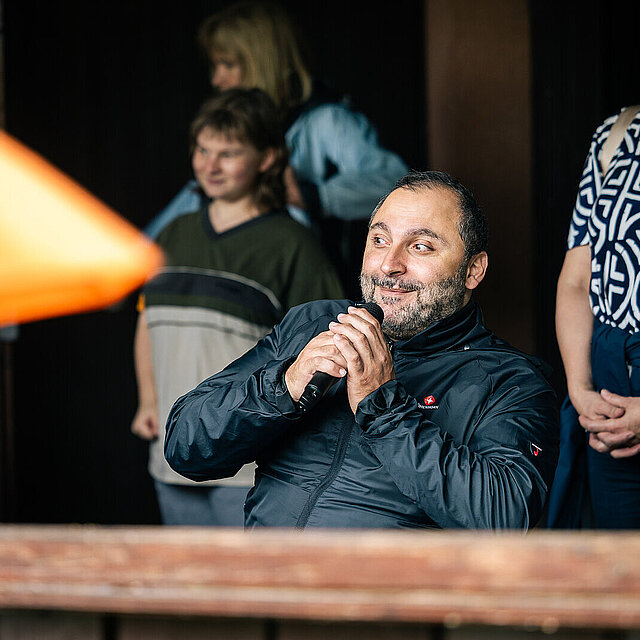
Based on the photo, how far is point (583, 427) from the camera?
81.1 inches

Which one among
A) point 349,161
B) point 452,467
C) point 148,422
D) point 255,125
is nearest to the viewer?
point 452,467

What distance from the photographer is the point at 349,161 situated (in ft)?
10.3

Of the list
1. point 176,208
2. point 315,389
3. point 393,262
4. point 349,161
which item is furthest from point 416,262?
point 176,208

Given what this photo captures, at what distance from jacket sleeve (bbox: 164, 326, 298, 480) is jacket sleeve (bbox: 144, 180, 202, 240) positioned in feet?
4.99

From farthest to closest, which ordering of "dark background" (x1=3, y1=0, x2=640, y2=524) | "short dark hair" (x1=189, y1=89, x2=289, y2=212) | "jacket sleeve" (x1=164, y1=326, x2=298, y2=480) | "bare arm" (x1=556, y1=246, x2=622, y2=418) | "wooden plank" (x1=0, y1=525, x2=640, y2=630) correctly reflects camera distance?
"dark background" (x1=3, y1=0, x2=640, y2=524) < "short dark hair" (x1=189, y1=89, x2=289, y2=212) < "bare arm" (x1=556, y1=246, x2=622, y2=418) < "jacket sleeve" (x1=164, y1=326, x2=298, y2=480) < "wooden plank" (x1=0, y1=525, x2=640, y2=630)

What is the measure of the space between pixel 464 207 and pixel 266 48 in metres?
1.68

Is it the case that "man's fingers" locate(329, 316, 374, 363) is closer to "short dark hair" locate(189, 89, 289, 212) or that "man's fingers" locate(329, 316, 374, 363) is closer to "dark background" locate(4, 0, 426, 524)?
"short dark hair" locate(189, 89, 289, 212)

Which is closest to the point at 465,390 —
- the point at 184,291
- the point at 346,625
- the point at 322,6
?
the point at 346,625

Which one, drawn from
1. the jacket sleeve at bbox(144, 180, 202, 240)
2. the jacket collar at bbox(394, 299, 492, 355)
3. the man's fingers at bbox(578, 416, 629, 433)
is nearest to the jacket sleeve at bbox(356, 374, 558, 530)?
the jacket collar at bbox(394, 299, 492, 355)

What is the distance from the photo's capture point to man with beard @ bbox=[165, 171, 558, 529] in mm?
1400

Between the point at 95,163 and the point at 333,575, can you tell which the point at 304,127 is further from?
the point at 333,575

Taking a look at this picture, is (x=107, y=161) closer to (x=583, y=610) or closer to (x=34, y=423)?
(x=34, y=423)

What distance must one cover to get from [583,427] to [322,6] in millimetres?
1857

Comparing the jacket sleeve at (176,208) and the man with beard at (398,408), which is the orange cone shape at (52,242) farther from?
the man with beard at (398,408)
